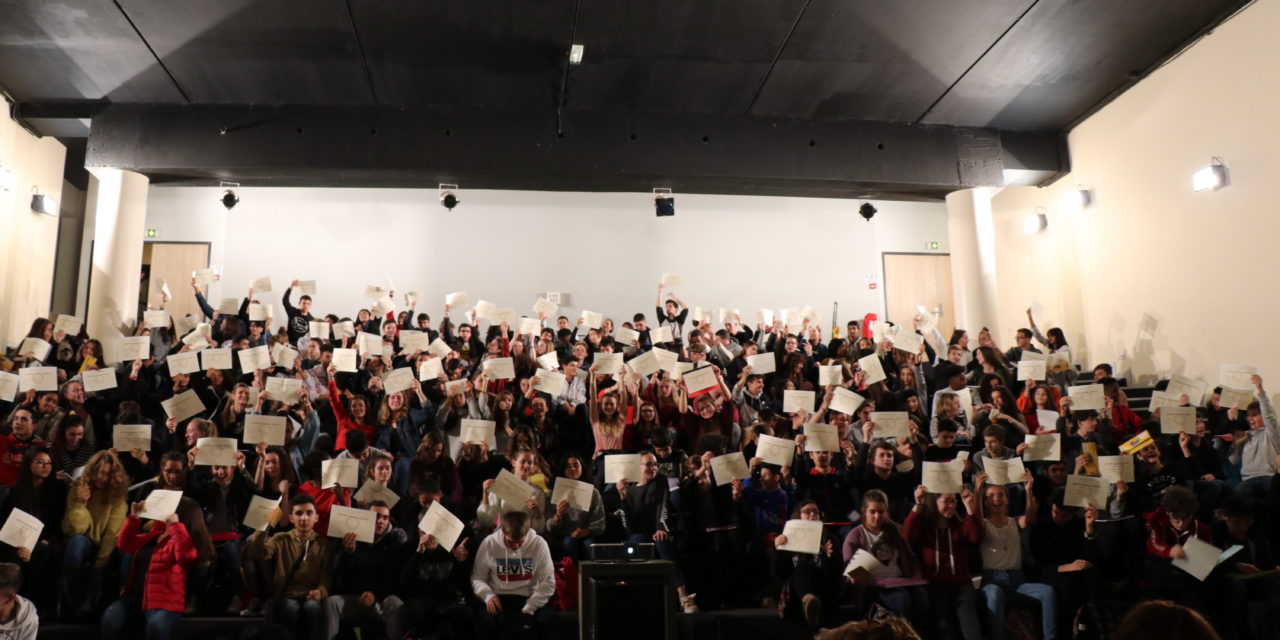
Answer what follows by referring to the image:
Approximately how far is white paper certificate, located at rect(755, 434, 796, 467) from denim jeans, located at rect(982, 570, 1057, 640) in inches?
57.8

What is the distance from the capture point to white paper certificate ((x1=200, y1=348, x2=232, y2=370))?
746cm

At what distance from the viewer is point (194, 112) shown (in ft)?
31.5

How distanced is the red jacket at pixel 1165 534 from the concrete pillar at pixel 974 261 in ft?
15.1

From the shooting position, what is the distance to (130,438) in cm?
606

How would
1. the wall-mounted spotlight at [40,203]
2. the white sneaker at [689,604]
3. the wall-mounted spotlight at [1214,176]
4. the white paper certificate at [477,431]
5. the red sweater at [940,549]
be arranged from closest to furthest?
1. the white sneaker at [689,604]
2. the red sweater at [940,549]
3. the white paper certificate at [477,431]
4. the wall-mounted spotlight at [1214,176]
5. the wall-mounted spotlight at [40,203]

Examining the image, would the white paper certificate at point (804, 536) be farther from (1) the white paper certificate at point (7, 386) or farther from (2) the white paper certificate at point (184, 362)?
(1) the white paper certificate at point (7, 386)

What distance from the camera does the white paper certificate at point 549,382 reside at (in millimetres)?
7066

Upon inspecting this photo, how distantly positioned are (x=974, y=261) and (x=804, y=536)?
21.0ft

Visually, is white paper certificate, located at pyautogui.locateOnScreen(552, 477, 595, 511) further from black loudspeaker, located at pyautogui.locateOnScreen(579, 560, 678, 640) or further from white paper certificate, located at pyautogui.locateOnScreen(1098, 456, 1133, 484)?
white paper certificate, located at pyautogui.locateOnScreen(1098, 456, 1133, 484)

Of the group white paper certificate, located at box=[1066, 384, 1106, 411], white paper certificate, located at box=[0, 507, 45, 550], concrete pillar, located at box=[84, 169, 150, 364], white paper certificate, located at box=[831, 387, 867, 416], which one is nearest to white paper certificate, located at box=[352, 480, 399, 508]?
white paper certificate, located at box=[0, 507, 45, 550]

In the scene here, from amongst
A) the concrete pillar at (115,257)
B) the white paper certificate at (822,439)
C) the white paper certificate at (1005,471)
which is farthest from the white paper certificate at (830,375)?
the concrete pillar at (115,257)

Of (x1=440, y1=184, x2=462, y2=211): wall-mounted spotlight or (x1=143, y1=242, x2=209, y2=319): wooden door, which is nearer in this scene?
(x1=440, y1=184, x2=462, y2=211): wall-mounted spotlight

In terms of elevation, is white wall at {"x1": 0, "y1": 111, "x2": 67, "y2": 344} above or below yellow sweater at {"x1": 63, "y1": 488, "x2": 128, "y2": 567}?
above

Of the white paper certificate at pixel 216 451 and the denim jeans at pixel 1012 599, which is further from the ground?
the white paper certificate at pixel 216 451
